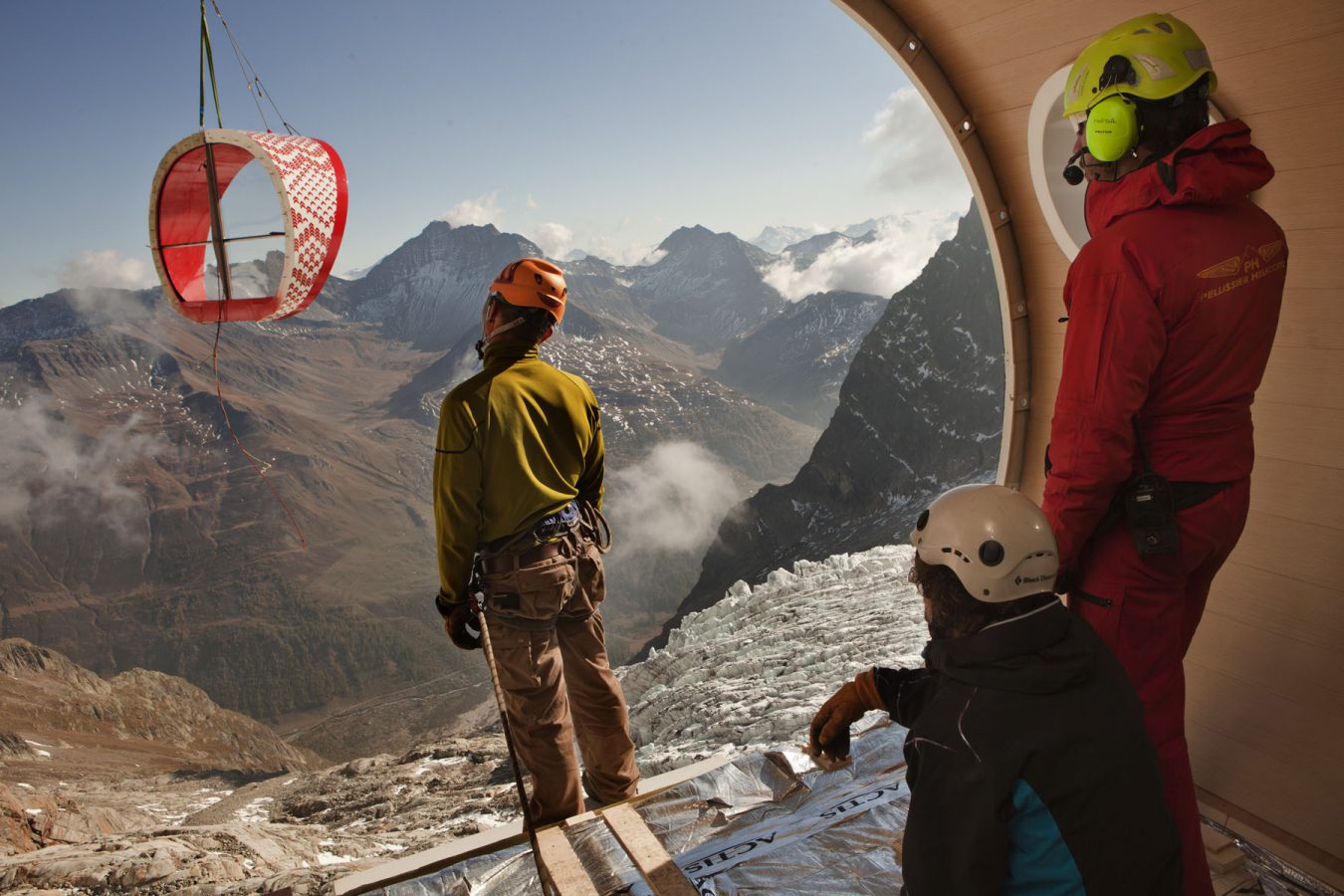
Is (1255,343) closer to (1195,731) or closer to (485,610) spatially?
(1195,731)

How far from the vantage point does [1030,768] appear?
162 centimetres

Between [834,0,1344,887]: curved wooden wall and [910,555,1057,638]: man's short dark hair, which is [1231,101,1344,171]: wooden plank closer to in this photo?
[834,0,1344,887]: curved wooden wall

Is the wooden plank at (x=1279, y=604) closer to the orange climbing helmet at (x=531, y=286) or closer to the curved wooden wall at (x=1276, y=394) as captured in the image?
the curved wooden wall at (x=1276, y=394)

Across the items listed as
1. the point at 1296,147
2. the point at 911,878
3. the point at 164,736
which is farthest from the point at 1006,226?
the point at 164,736

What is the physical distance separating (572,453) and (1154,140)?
8.35 ft

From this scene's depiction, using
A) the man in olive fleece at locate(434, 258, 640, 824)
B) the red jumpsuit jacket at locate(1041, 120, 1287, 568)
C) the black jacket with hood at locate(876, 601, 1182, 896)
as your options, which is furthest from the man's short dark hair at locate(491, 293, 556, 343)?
the black jacket with hood at locate(876, 601, 1182, 896)

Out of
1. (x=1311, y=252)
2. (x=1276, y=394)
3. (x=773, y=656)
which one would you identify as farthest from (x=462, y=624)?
(x=773, y=656)

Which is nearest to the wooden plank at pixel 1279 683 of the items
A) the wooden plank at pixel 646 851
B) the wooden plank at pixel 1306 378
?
the wooden plank at pixel 1306 378

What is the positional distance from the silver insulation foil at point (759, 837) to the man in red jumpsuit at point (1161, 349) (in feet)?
4.10

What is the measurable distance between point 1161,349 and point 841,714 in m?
1.46

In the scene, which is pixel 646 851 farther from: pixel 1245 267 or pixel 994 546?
pixel 1245 267

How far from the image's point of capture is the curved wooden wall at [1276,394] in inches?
128

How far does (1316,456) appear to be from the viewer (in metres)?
3.63

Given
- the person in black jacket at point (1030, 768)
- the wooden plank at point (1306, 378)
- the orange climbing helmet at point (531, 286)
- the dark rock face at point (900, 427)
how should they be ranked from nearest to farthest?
the person in black jacket at point (1030, 768), the wooden plank at point (1306, 378), the orange climbing helmet at point (531, 286), the dark rock face at point (900, 427)
